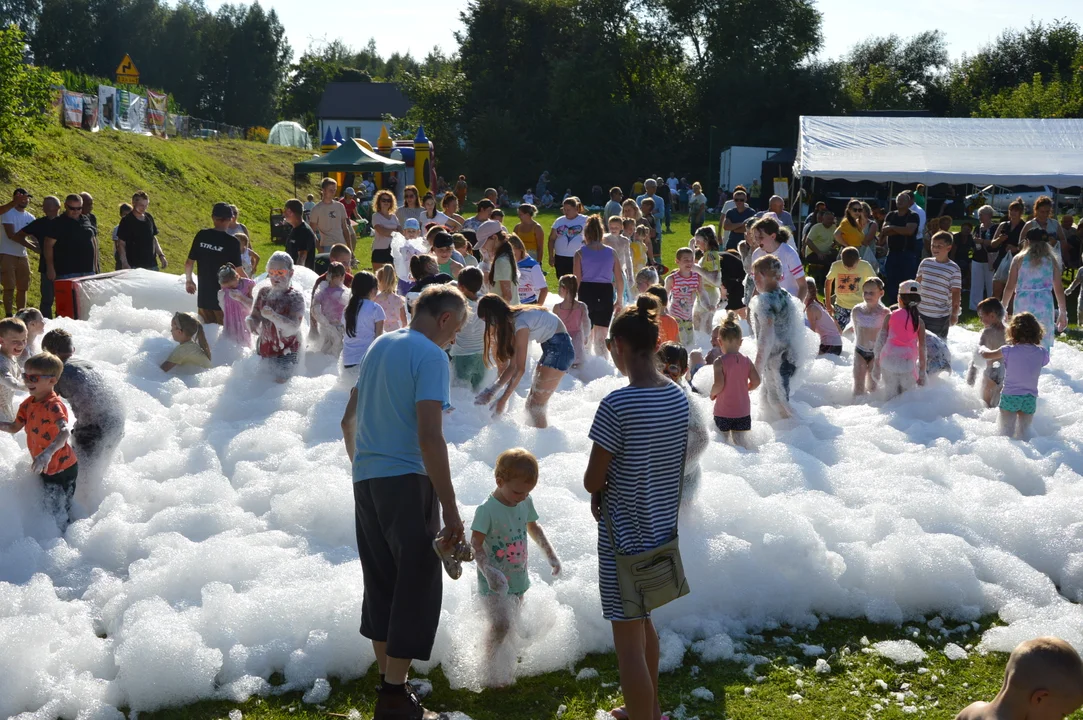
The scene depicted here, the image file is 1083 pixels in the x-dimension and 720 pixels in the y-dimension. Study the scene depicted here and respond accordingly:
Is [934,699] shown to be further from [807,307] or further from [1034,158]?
[1034,158]

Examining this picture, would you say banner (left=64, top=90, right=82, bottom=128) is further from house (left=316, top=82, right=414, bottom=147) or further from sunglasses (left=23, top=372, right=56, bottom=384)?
house (left=316, top=82, right=414, bottom=147)

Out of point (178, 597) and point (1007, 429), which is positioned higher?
point (1007, 429)

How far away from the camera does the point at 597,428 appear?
413cm

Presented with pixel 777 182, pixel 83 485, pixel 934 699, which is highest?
pixel 777 182

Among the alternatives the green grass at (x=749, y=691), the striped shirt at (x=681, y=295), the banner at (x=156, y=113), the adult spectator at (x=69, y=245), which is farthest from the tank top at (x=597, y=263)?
the banner at (x=156, y=113)

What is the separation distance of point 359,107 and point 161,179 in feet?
177

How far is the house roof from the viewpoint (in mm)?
80125

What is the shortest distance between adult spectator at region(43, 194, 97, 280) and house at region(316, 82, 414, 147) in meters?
68.6

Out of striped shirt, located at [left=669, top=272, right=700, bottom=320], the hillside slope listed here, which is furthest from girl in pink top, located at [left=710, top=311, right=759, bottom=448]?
the hillside slope

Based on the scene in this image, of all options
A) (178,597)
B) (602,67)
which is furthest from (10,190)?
(602,67)

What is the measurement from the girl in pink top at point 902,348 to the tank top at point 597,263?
3.05m

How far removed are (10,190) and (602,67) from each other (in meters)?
34.3

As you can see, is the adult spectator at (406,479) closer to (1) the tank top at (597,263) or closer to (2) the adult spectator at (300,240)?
(1) the tank top at (597,263)

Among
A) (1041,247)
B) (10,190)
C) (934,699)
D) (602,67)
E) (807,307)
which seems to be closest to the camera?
(934,699)
